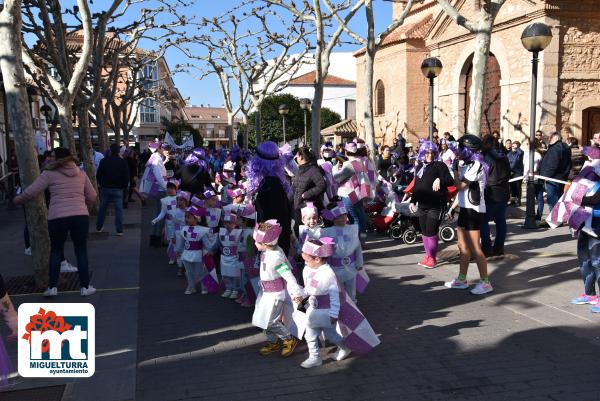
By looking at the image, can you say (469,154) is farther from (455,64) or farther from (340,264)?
(455,64)

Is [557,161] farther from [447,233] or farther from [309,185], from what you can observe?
[309,185]

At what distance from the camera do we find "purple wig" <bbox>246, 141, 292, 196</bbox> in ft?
18.1

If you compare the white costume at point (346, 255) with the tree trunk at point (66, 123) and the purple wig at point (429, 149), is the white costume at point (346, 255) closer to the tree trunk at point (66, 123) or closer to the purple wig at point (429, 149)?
the purple wig at point (429, 149)

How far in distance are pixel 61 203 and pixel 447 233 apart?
6295 millimetres

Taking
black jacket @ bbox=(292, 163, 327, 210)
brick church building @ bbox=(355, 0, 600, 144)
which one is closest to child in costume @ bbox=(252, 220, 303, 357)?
black jacket @ bbox=(292, 163, 327, 210)

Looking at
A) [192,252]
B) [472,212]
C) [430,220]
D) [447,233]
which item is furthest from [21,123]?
A: [447,233]

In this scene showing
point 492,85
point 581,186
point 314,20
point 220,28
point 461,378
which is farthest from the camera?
point 220,28

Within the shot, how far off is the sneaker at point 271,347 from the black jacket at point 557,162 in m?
7.94

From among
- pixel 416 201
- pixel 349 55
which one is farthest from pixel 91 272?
pixel 349 55

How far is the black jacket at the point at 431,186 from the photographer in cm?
734

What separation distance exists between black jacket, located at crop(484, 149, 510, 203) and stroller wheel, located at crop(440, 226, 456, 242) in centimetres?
208

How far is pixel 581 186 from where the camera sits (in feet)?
18.2

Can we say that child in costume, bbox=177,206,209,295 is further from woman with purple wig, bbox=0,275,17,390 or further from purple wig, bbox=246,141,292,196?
woman with purple wig, bbox=0,275,17,390

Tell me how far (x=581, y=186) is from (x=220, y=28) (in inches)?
783
